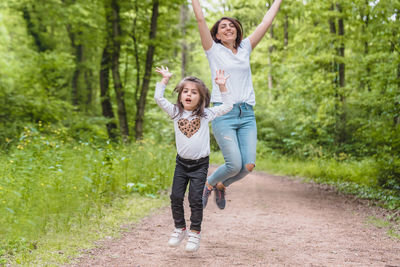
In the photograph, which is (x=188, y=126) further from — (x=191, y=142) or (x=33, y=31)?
(x=33, y=31)

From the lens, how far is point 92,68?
22891 millimetres

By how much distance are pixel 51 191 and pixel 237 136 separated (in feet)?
8.31

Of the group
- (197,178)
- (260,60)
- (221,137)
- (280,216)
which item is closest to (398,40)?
(280,216)

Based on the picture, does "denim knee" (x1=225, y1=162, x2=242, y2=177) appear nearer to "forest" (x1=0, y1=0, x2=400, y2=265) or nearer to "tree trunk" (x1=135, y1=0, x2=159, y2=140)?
"forest" (x1=0, y1=0, x2=400, y2=265)

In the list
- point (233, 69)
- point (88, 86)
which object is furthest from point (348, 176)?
point (88, 86)

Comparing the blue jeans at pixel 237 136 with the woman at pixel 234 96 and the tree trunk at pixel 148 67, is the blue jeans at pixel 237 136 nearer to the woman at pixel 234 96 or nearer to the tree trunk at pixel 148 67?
the woman at pixel 234 96

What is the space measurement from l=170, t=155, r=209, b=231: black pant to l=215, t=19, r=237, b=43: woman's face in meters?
1.54

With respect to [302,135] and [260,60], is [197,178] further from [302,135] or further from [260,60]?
[260,60]

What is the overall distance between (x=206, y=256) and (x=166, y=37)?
475 inches

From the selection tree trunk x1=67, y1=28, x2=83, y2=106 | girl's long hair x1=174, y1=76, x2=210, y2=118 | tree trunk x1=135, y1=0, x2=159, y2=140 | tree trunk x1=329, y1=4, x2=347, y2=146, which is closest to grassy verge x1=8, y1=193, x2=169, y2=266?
girl's long hair x1=174, y1=76, x2=210, y2=118

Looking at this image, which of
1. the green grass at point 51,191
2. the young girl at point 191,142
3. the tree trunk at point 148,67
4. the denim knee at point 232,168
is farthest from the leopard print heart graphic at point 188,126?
the tree trunk at point 148,67

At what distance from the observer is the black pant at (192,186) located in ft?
13.6

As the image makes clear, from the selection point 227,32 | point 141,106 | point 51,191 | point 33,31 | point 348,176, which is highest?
point 33,31

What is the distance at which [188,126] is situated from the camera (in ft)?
13.6
